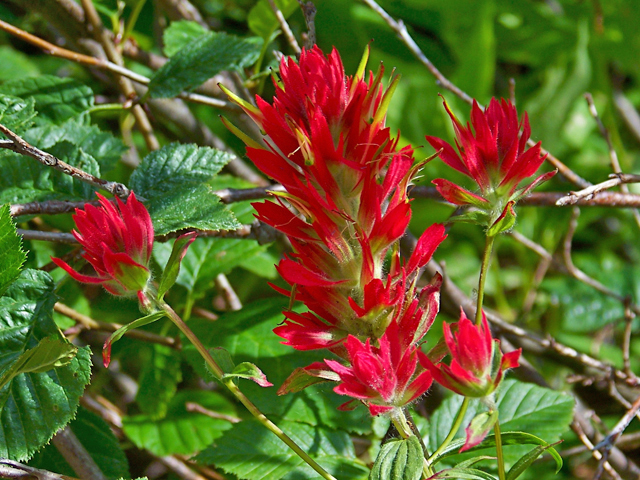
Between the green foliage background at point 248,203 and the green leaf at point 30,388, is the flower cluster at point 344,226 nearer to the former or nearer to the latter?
the green foliage background at point 248,203

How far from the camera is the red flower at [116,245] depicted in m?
0.62

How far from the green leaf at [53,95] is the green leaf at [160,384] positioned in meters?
0.48

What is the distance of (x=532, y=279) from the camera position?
1.82 metres

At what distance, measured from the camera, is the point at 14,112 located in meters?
0.85

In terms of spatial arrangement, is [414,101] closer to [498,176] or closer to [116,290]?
[498,176]

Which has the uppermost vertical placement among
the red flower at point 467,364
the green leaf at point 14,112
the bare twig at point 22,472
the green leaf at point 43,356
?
the green leaf at point 14,112

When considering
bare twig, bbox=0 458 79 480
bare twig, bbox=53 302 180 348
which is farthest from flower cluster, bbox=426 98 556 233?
bare twig, bbox=53 302 180 348

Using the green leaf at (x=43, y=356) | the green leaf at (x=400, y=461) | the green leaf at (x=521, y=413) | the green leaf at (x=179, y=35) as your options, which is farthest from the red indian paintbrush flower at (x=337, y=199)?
the green leaf at (x=179, y=35)

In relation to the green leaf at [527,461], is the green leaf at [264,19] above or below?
above

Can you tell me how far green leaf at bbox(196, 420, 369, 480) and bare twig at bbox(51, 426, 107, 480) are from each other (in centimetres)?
15

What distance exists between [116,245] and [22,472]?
28 cm

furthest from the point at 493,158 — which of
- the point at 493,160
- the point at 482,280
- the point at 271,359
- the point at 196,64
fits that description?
the point at 196,64

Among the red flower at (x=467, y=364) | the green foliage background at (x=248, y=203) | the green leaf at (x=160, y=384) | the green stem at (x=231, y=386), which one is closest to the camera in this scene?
the red flower at (x=467, y=364)

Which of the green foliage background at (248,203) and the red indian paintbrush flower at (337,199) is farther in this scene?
the green foliage background at (248,203)
